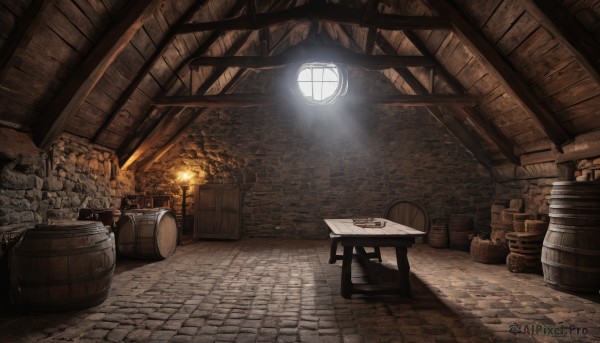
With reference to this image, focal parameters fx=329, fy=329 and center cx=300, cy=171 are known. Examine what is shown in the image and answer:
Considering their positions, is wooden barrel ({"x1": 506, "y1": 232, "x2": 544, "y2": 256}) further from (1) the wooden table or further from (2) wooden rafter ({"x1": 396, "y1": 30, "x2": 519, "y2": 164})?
(1) the wooden table

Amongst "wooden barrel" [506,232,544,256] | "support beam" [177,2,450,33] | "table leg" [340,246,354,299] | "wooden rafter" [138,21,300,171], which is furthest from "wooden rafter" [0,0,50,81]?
"wooden barrel" [506,232,544,256]

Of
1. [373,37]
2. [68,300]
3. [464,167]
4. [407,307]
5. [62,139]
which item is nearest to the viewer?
[68,300]

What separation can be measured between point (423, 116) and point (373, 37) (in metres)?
2.88

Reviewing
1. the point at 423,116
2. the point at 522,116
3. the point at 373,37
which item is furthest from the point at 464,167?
the point at 373,37

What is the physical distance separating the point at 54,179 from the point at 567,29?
21.8 ft

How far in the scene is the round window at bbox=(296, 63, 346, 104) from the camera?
6.83 m

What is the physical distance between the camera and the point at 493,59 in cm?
432

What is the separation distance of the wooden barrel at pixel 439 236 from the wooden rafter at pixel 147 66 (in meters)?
5.99

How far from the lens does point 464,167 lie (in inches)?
297

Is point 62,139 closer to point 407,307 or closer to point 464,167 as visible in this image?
point 407,307

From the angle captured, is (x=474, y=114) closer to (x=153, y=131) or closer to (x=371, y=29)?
(x=371, y=29)

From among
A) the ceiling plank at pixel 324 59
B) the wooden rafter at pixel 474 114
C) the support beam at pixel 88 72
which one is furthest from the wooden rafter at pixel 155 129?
the wooden rafter at pixel 474 114

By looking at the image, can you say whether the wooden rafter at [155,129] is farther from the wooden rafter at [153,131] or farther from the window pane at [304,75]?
the window pane at [304,75]

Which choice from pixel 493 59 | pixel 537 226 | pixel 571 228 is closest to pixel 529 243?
pixel 537 226
